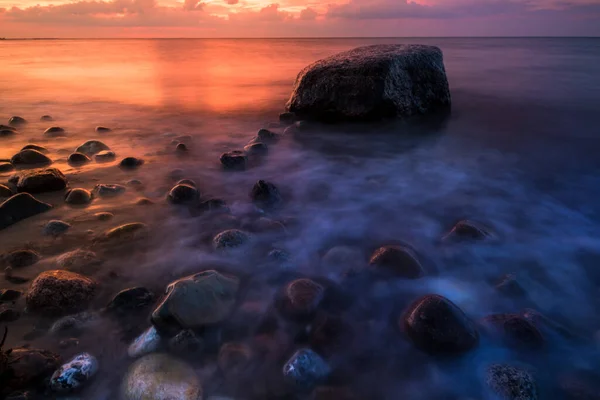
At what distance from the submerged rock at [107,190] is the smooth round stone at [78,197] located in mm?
114

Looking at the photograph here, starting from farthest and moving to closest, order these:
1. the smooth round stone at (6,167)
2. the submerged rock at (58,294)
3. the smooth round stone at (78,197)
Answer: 1. the smooth round stone at (6,167)
2. the smooth round stone at (78,197)
3. the submerged rock at (58,294)

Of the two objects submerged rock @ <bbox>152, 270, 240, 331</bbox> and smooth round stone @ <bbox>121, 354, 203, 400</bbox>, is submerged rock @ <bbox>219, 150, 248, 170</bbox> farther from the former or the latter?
smooth round stone @ <bbox>121, 354, 203, 400</bbox>

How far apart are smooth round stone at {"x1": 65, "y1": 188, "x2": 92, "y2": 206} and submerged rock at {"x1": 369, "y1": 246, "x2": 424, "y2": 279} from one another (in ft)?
7.89

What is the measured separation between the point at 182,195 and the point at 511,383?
268cm

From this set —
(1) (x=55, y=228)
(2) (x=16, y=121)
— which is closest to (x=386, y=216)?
(1) (x=55, y=228)

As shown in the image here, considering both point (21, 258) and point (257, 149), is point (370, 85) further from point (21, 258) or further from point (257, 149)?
point (21, 258)

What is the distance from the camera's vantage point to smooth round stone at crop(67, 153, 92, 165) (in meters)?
4.37

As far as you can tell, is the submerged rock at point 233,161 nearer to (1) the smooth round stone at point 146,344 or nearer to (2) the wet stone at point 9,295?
(2) the wet stone at point 9,295

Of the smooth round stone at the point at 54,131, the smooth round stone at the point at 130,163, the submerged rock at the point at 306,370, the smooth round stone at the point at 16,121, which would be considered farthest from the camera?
the smooth round stone at the point at 16,121

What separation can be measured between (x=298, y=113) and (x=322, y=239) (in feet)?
14.2

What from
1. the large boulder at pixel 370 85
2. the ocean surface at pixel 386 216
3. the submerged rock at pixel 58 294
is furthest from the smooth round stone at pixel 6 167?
the large boulder at pixel 370 85

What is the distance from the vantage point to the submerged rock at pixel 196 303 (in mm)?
1917

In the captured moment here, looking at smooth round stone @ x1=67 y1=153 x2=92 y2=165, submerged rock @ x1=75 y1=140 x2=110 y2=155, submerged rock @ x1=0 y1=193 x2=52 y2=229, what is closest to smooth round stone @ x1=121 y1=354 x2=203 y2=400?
submerged rock @ x1=0 y1=193 x2=52 y2=229

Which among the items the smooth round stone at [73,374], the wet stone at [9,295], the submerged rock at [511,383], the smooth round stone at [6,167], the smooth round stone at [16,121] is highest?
the wet stone at [9,295]
